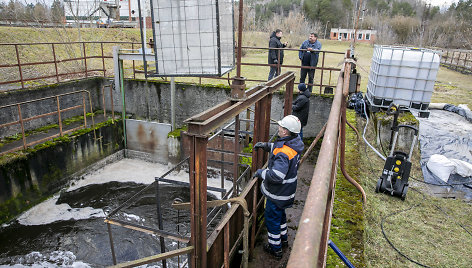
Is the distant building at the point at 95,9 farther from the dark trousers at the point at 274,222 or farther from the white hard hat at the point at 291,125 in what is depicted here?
the dark trousers at the point at 274,222

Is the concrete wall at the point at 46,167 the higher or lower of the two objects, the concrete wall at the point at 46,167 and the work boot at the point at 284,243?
the lower

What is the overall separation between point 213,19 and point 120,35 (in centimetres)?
2235

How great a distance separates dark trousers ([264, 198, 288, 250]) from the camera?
4.25 metres

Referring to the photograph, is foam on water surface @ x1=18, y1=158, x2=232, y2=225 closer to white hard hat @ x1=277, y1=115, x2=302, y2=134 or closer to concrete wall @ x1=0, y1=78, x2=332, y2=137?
concrete wall @ x1=0, y1=78, x2=332, y2=137

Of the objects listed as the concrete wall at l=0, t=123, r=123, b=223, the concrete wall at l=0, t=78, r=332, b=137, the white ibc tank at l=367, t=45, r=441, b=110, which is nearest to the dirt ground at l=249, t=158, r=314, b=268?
the concrete wall at l=0, t=78, r=332, b=137

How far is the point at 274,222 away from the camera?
4.29m

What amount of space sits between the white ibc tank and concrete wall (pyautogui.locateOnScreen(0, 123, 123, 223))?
810cm

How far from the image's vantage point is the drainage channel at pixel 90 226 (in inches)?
249

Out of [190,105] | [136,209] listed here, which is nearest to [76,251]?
[136,209]

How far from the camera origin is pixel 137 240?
6738mm

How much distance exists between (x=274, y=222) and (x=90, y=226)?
500cm

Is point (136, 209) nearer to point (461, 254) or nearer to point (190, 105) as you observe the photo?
point (190, 105)

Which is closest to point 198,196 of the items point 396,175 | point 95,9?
point 396,175

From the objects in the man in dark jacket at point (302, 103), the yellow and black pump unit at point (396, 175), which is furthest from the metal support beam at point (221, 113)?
the yellow and black pump unit at point (396, 175)
